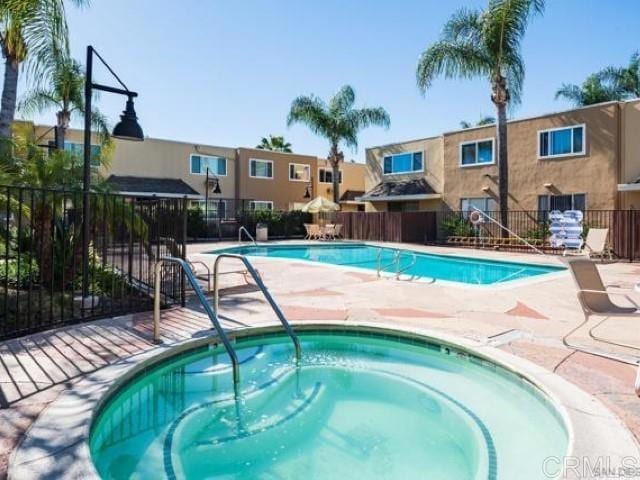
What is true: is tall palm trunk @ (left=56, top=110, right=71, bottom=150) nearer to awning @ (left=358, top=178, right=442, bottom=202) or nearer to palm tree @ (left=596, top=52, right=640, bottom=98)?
awning @ (left=358, top=178, right=442, bottom=202)

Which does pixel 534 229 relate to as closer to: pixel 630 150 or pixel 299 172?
pixel 630 150

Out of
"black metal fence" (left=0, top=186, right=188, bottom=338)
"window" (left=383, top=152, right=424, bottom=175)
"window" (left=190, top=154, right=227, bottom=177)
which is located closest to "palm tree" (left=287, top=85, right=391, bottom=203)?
"window" (left=383, top=152, right=424, bottom=175)

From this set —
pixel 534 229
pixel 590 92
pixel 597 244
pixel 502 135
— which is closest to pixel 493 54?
pixel 502 135

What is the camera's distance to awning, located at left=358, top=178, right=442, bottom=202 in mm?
26284

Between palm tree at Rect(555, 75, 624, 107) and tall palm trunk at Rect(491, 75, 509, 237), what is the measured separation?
990 centimetres

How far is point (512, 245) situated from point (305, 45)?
40.9 ft

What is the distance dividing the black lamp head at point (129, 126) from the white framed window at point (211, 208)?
65.9 ft

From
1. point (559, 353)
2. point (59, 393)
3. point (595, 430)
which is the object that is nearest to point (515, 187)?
point (559, 353)

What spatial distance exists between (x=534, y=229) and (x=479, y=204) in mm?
3618

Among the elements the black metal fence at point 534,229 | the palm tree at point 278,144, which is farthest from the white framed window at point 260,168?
the black metal fence at point 534,229

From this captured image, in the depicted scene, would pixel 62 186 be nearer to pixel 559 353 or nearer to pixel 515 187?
pixel 559 353

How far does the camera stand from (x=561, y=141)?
68.5 feet

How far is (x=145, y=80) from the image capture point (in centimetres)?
1367

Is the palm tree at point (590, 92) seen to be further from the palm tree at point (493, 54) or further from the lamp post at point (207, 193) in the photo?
the lamp post at point (207, 193)
